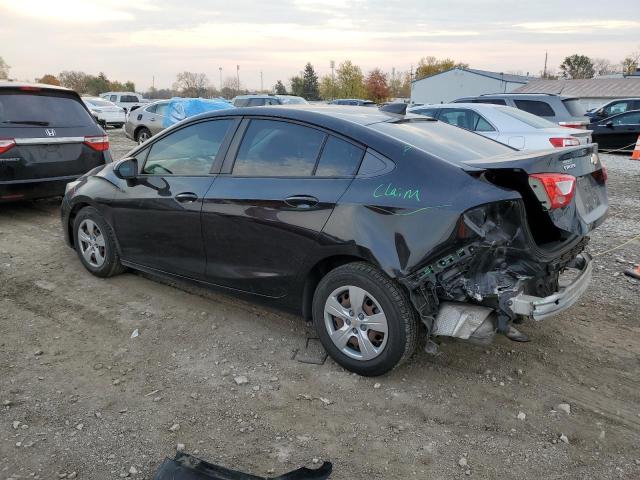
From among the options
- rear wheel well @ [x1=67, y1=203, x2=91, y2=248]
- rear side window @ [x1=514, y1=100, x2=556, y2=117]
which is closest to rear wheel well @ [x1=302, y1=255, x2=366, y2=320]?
rear wheel well @ [x1=67, y1=203, x2=91, y2=248]

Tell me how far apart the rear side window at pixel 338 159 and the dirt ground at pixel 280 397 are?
1277 millimetres

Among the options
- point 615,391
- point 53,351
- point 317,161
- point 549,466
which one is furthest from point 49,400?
point 615,391

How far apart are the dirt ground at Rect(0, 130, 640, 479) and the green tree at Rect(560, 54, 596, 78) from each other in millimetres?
89188

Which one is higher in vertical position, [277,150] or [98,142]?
[277,150]

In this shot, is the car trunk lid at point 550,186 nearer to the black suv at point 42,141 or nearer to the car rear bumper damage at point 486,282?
the car rear bumper damage at point 486,282

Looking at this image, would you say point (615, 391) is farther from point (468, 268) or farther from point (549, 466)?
point (468, 268)

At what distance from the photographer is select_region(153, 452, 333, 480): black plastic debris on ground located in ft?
7.86

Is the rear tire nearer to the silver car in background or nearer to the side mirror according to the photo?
the silver car in background

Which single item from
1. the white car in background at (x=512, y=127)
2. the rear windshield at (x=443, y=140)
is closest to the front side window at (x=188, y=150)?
the rear windshield at (x=443, y=140)

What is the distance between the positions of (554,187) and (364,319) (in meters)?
1.34

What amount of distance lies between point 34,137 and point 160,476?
18.0 feet

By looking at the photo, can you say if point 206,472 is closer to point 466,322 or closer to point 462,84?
point 466,322

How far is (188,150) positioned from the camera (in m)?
4.21

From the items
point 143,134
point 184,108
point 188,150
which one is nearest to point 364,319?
point 188,150
